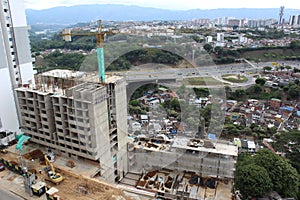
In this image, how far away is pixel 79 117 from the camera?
443 cm

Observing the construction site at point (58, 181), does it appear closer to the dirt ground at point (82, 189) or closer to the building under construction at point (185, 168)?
the dirt ground at point (82, 189)

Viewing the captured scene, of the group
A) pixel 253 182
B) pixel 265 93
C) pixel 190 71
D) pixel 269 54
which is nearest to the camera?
pixel 253 182

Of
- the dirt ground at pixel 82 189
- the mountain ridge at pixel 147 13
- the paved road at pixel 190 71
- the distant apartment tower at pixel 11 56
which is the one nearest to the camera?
the dirt ground at pixel 82 189

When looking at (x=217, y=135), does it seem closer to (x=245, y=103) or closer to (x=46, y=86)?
(x=245, y=103)

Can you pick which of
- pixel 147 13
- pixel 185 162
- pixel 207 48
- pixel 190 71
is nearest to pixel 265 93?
pixel 190 71

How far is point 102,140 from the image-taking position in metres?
4.72

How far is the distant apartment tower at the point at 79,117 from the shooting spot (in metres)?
4.42

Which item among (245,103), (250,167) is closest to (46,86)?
(250,167)

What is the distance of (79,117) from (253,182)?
148 inches

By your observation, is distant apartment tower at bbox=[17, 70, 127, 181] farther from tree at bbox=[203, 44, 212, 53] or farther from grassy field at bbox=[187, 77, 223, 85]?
tree at bbox=[203, 44, 212, 53]

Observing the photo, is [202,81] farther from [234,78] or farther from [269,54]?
[269,54]

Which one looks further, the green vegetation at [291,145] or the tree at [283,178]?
the green vegetation at [291,145]

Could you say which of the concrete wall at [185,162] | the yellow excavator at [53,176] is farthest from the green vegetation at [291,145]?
the yellow excavator at [53,176]

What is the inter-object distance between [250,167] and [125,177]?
2.92 m
